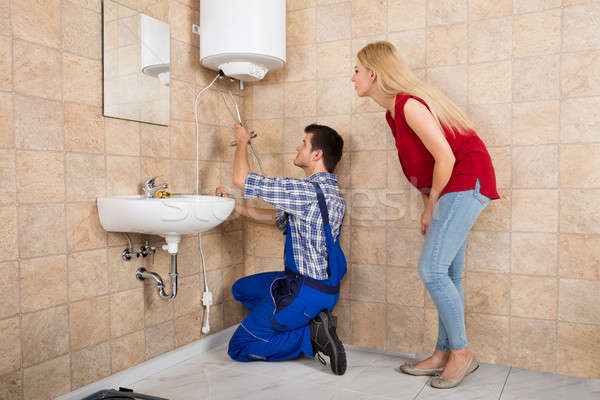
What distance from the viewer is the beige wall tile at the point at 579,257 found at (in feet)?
5.90

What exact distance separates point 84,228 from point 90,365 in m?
0.48

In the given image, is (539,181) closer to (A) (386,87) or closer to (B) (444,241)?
(B) (444,241)

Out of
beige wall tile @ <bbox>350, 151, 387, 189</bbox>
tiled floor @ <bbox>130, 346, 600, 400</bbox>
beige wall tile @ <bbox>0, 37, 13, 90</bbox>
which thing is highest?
beige wall tile @ <bbox>0, 37, 13, 90</bbox>

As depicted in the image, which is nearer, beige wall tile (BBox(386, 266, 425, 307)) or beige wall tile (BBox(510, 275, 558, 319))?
beige wall tile (BBox(510, 275, 558, 319))

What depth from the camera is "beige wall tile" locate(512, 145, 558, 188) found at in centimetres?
185

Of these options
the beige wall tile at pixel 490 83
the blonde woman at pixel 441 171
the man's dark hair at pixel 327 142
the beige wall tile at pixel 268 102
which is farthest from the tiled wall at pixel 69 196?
the beige wall tile at pixel 490 83

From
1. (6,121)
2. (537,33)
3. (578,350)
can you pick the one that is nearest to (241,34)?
(6,121)

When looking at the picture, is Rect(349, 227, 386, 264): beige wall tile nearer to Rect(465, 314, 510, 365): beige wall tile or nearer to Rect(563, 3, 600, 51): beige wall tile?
Rect(465, 314, 510, 365): beige wall tile

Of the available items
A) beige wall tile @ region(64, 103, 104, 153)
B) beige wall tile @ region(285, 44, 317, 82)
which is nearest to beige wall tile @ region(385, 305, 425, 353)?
beige wall tile @ region(285, 44, 317, 82)

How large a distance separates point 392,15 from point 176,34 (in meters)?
0.94

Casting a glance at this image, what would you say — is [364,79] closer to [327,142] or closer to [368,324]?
[327,142]

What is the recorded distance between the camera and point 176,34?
2023 millimetres

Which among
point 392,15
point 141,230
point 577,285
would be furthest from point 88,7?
point 577,285

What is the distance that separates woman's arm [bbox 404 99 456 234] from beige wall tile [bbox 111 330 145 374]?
4.15ft
